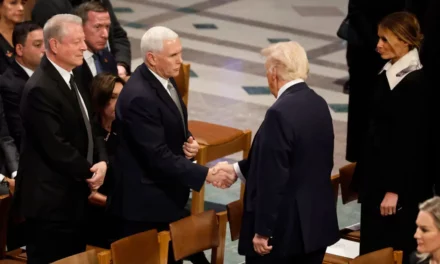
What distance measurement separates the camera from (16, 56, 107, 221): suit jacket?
4867 millimetres

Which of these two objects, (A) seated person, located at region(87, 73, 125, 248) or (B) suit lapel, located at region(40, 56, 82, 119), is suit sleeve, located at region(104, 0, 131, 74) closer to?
(A) seated person, located at region(87, 73, 125, 248)

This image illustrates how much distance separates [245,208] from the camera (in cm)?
473

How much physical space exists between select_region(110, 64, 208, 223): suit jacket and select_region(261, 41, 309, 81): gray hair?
0.69 meters

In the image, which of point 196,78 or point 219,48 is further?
point 219,48

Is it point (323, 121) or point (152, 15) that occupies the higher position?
point (323, 121)

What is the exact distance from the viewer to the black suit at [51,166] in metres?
4.88

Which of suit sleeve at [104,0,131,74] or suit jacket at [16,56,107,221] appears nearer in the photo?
suit jacket at [16,56,107,221]

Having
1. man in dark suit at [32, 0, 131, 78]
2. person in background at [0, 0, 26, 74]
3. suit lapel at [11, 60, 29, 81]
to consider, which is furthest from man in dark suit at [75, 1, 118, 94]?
suit lapel at [11, 60, 29, 81]

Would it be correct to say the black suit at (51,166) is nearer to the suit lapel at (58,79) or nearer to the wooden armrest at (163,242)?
the suit lapel at (58,79)

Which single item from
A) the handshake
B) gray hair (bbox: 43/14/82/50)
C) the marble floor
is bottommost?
the marble floor

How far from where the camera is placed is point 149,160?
195 inches

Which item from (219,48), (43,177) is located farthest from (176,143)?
(219,48)

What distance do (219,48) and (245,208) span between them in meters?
6.67

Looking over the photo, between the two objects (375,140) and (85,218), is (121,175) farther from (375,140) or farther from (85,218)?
(375,140)
